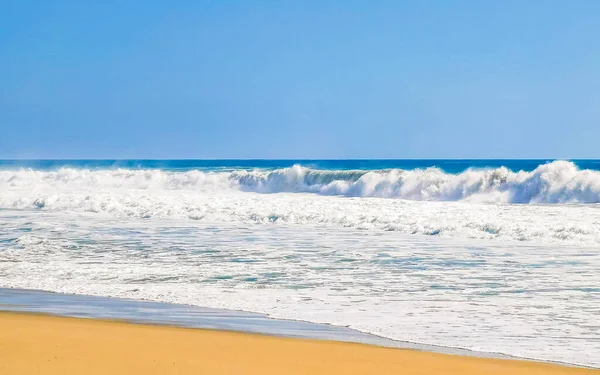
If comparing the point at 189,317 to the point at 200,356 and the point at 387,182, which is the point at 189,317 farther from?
the point at 387,182

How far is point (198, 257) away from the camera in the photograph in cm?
1368

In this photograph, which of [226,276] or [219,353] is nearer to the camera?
[219,353]

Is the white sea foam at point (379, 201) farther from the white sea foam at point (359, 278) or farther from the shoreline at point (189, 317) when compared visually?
the shoreline at point (189, 317)

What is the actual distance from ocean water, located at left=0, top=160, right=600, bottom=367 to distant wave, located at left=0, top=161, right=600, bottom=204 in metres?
1.78

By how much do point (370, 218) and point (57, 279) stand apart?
10.7m

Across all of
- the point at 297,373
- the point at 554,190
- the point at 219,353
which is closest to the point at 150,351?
the point at 219,353

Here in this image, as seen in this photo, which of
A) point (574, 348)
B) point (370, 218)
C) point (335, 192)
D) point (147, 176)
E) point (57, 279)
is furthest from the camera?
point (147, 176)

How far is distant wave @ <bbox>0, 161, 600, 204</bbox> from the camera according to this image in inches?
1197

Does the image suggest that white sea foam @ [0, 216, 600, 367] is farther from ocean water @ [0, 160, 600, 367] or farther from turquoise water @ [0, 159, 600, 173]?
turquoise water @ [0, 159, 600, 173]

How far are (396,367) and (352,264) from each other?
260 inches

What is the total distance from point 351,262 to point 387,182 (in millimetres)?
25584

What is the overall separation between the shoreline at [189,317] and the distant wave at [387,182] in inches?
899

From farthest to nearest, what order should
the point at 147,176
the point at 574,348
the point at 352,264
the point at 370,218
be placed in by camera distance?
the point at 147,176, the point at 370,218, the point at 352,264, the point at 574,348

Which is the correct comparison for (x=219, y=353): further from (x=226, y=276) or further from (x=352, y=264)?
(x=352, y=264)
